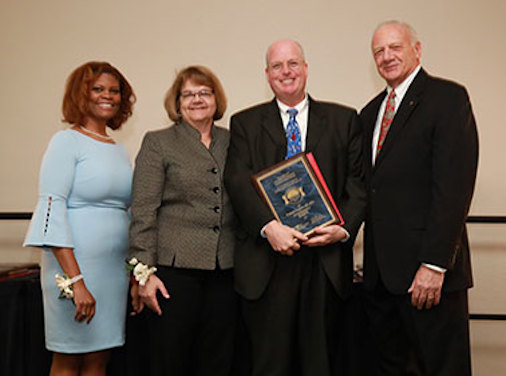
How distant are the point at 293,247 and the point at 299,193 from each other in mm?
207

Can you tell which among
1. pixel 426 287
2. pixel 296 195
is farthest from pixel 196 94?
pixel 426 287

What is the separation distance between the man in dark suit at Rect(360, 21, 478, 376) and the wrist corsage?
2.94ft

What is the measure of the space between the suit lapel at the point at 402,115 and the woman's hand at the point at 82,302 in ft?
4.22

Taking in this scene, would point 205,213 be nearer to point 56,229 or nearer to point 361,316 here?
point 56,229

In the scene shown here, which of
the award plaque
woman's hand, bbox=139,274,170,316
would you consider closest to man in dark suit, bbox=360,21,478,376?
the award plaque

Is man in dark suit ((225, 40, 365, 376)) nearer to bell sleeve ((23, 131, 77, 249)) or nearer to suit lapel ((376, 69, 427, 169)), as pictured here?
suit lapel ((376, 69, 427, 169))

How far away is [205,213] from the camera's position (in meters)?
1.92

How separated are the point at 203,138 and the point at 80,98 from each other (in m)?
0.57

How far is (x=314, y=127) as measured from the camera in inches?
75.6

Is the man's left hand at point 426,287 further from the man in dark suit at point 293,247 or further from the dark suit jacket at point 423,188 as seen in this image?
the man in dark suit at point 293,247

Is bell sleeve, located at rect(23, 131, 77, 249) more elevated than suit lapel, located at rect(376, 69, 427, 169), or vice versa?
suit lapel, located at rect(376, 69, 427, 169)

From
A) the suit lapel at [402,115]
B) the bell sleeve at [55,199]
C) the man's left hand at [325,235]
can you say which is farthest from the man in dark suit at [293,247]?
the bell sleeve at [55,199]

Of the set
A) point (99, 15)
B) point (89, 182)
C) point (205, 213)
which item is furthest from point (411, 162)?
point (99, 15)

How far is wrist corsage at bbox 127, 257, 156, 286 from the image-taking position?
1.86m
